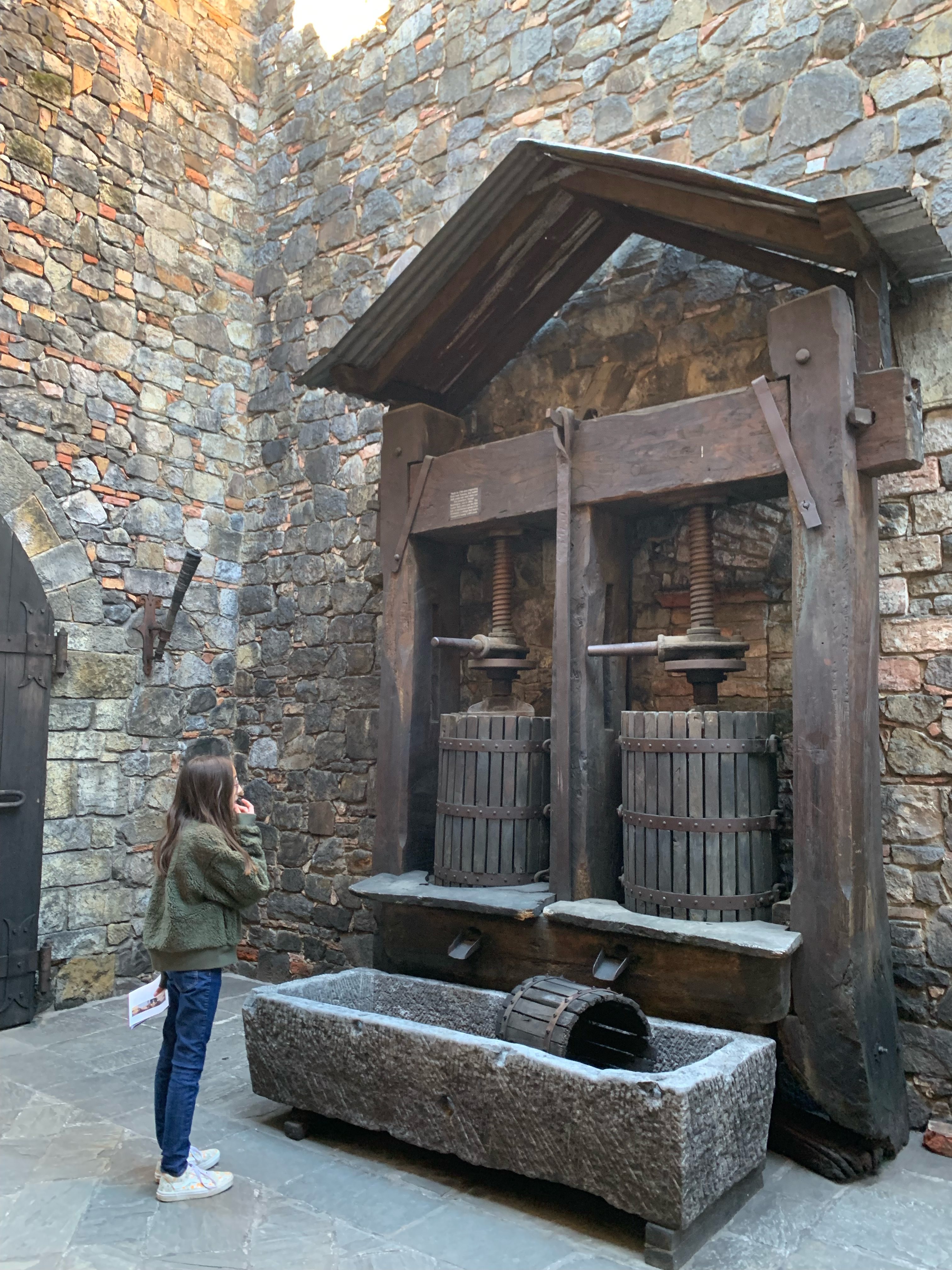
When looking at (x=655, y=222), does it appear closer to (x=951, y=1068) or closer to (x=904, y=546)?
(x=904, y=546)

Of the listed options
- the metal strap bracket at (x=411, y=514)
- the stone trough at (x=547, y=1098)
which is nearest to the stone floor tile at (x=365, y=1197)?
the stone trough at (x=547, y=1098)

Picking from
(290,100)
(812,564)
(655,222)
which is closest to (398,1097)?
(812,564)

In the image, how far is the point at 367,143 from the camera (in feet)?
19.4

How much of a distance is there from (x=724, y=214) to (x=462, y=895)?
2.84 metres

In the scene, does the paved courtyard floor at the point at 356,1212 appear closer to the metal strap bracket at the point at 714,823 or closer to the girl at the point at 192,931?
the girl at the point at 192,931

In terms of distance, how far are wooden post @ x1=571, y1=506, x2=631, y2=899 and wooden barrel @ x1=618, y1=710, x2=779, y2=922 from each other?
1.03 ft

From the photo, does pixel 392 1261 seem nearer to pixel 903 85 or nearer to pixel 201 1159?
pixel 201 1159

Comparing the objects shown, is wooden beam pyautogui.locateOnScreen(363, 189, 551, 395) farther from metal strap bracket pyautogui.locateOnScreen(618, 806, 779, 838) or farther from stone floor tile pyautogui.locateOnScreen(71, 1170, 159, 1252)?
stone floor tile pyautogui.locateOnScreen(71, 1170, 159, 1252)

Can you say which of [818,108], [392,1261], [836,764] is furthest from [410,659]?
[818,108]

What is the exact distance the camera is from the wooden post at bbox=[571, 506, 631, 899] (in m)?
3.80

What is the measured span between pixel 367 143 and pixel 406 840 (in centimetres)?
431

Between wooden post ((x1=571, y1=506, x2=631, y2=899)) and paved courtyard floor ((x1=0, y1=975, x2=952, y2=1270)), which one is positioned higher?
wooden post ((x1=571, y1=506, x2=631, y2=899))

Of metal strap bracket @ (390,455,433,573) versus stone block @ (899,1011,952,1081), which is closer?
stone block @ (899,1011,952,1081)

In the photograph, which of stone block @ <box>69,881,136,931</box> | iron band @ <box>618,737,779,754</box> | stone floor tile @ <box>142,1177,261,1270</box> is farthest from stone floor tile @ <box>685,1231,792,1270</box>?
stone block @ <box>69,881,136,931</box>
